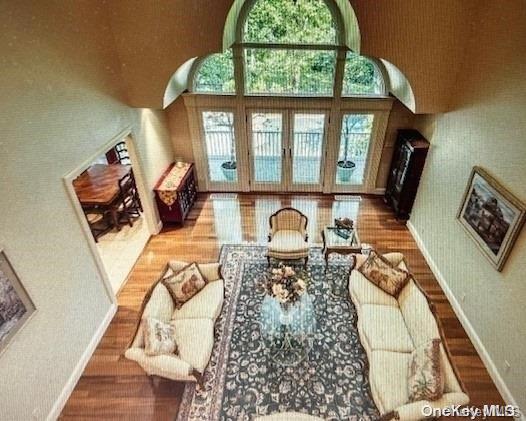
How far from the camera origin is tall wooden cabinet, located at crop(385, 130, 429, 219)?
575 centimetres

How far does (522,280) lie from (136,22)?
5748 millimetres

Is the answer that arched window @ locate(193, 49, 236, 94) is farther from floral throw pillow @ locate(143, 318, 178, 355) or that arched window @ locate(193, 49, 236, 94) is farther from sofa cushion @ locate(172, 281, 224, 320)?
floral throw pillow @ locate(143, 318, 178, 355)

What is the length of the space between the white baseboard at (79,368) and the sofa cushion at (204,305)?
1.10 metres

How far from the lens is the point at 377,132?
21.8 feet

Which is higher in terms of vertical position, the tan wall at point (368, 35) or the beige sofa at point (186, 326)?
the tan wall at point (368, 35)

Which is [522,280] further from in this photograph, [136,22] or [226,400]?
[136,22]

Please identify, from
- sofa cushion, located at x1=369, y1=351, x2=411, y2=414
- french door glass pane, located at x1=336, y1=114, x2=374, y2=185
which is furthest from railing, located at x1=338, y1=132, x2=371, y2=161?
sofa cushion, located at x1=369, y1=351, x2=411, y2=414

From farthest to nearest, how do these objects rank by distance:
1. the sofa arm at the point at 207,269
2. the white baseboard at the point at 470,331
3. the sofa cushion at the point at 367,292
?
the sofa arm at the point at 207,269 < the sofa cushion at the point at 367,292 < the white baseboard at the point at 470,331

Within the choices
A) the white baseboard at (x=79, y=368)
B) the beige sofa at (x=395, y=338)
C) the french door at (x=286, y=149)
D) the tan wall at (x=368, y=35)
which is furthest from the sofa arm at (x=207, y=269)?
the french door at (x=286, y=149)

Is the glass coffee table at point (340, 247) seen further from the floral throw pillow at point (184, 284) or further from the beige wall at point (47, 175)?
the beige wall at point (47, 175)

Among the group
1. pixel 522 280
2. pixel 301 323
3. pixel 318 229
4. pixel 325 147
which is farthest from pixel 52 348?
Result: pixel 325 147

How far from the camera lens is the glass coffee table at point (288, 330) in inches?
156

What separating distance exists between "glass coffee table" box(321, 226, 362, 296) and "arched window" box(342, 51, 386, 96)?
9.53 ft

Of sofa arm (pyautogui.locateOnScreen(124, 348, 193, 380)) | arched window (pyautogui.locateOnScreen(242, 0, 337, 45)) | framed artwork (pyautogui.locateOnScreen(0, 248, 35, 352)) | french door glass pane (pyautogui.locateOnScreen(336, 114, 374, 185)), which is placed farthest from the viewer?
french door glass pane (pyautogui.locateOnScreen(336, 114, 374, 185))
